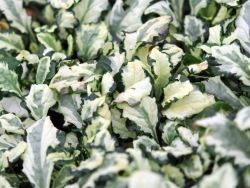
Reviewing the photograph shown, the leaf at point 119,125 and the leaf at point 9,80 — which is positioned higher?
the leaf at point 9,80

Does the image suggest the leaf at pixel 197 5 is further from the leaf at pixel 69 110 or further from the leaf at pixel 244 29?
the leaf at pixel 69 110

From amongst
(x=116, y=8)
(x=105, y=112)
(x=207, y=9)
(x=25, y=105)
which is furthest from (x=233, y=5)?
(x=25, y=105)

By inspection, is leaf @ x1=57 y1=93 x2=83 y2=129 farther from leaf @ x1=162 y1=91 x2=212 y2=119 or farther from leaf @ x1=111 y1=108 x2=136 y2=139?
leaf @ x1=162 y1=91 x2=212 y2=119

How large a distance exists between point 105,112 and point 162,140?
161mm

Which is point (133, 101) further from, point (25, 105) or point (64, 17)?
point (64, 17)

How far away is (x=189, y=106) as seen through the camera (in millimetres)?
833

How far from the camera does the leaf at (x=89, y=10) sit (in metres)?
1.08

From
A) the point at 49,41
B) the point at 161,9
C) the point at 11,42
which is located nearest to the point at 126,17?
the point at 161,9

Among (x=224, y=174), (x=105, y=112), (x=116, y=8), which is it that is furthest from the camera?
(x=116, y=8)

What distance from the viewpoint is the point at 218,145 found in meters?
0.65

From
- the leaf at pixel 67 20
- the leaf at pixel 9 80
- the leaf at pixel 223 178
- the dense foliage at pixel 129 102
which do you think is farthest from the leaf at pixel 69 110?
the leaf at pixel 223 178

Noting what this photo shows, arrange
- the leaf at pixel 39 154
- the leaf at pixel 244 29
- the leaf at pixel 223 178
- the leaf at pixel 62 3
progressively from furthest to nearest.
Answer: the leaf at pixel 62 3
the leaf at pixel 244 29
the leaf at pixel 39 154
the leaf at pixel 223 178

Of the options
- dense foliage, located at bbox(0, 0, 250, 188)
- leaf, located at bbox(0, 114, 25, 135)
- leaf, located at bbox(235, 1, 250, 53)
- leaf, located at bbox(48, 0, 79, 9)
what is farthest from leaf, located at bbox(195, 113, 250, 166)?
leaf, located at bbox(48, 0, 79, 9)

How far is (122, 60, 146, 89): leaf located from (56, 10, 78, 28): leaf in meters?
0.28
